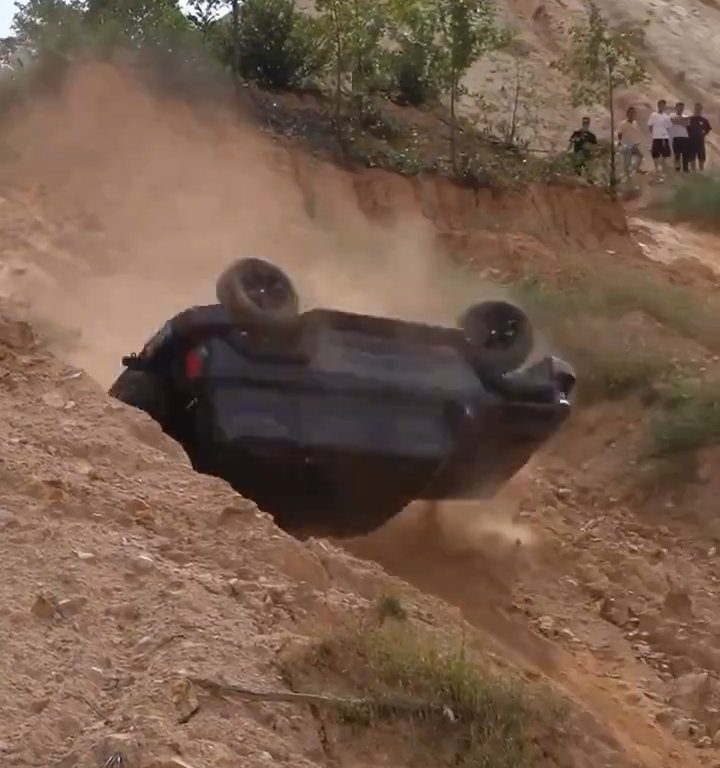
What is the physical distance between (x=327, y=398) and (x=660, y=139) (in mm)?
16118

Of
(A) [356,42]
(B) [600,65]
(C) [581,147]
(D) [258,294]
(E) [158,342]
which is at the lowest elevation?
(E) [158,342]

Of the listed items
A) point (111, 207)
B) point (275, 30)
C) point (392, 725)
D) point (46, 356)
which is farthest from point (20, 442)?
point (275, 30)

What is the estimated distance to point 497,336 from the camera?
721 centimetres

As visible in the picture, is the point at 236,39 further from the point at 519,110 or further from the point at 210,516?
the point at 210,516

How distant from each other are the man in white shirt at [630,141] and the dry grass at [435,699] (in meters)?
16.3

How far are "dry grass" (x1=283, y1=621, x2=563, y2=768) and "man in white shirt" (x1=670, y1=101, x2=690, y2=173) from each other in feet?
60.0

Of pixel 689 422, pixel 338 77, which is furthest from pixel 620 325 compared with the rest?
pixel 338 77

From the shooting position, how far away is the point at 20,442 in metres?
5.33

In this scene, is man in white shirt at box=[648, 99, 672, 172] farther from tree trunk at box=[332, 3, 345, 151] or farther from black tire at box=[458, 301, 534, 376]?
black tire at box=[458, 301, 534, 376]

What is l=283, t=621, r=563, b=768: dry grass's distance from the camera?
13.6 feet

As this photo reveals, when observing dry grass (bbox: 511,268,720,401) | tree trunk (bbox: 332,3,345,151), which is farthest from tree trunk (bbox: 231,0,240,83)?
dry grass (bbox: 511,268,720,401)

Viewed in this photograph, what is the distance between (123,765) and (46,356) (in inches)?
107

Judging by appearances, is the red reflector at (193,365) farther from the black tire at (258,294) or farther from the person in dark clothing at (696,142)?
the person in dark clothing at (696,142)

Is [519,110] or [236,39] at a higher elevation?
[236,39]
